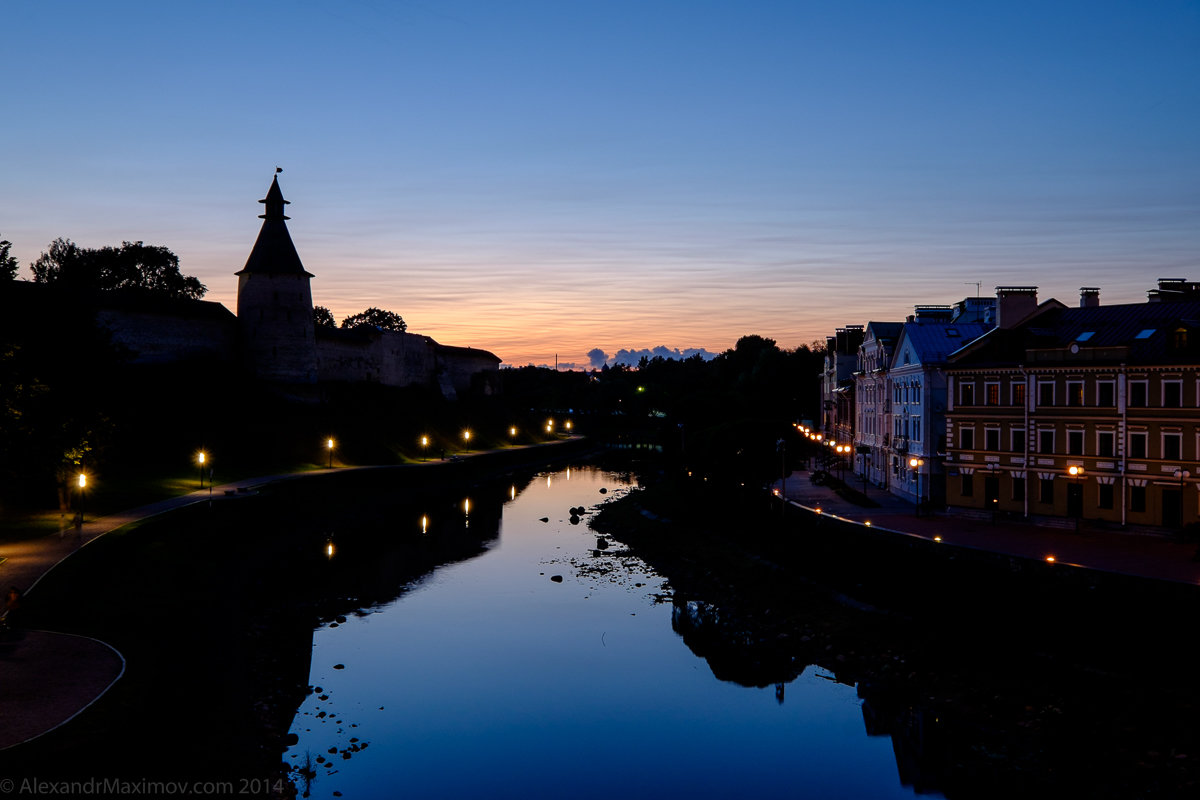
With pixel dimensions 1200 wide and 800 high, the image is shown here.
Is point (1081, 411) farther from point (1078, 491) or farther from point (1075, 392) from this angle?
point (1078, 491)

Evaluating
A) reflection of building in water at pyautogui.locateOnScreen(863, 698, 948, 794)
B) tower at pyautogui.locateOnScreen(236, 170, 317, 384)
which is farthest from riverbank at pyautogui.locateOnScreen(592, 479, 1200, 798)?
tower at pyautogui.locateOnScreen(236, 170, 317, 384)

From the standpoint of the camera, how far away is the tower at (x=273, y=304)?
242 ft

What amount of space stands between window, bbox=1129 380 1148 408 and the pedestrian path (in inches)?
198

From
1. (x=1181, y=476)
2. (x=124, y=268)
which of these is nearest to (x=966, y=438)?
(x=1181, y=476)

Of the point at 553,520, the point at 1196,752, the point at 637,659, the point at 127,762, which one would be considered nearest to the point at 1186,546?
the point at 1196,752

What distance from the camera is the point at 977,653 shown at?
1000 inches

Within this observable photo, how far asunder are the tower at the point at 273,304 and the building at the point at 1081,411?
57126 millimetres

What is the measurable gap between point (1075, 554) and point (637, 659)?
15.2m

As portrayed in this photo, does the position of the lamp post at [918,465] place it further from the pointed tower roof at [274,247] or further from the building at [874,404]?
the pointed tower roof at [274,247]

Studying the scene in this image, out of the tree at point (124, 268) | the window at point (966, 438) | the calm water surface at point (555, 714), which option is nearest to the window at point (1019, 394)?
the window at point (966, 438)

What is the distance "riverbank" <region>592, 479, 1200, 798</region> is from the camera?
19.3 m

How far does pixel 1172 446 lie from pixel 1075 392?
4.21 m

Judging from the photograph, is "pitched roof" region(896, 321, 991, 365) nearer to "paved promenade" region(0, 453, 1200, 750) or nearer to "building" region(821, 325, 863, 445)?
"paved promenade" region(0, 453, 1200, 750)

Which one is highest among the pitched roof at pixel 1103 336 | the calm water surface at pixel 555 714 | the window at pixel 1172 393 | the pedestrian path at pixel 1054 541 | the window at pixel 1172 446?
the pitched roof at pixel 1103 336
